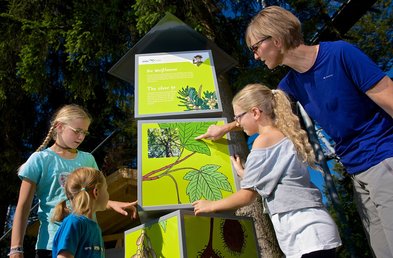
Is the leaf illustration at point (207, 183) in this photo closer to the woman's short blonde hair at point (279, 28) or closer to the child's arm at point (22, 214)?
the woman's short blonde hair at point (279, 28)

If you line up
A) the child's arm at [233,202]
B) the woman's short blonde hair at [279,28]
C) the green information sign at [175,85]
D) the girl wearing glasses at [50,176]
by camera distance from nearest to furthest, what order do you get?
1. the child's arm at [233,202]
2. the woman's short blonde hair at [279,28]
3. the girl wearing glasses at [50,176]
4. the green information sign at [175,85]

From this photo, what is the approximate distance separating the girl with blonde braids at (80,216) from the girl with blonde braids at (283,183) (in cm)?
54

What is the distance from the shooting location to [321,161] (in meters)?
4.19

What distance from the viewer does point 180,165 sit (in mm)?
2107

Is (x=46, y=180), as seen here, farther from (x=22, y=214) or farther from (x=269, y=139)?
(x=269, y=139)

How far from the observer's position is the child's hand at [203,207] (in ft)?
6.05

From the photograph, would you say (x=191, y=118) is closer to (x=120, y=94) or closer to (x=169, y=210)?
(x=169, y=210)

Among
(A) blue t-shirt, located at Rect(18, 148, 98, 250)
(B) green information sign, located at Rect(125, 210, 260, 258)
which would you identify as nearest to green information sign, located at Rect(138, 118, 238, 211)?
(B) green information sign, located at Rect(125, 210, 260, 258)

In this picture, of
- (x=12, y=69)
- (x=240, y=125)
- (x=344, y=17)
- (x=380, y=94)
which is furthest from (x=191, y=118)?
(x=12, y=69)

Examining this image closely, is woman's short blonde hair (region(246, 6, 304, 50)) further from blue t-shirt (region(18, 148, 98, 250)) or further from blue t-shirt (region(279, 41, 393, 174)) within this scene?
blue t-shirt (region(18, 148, 98, 250))

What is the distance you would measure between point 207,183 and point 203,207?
0.21 m

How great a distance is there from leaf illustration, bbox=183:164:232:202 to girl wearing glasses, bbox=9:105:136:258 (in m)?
0.38

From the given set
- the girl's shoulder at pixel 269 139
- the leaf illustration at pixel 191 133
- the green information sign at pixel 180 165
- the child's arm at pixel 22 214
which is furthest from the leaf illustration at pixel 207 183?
the child's arm at pixel 22 214

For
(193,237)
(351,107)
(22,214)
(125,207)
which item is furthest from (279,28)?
(22,214)
